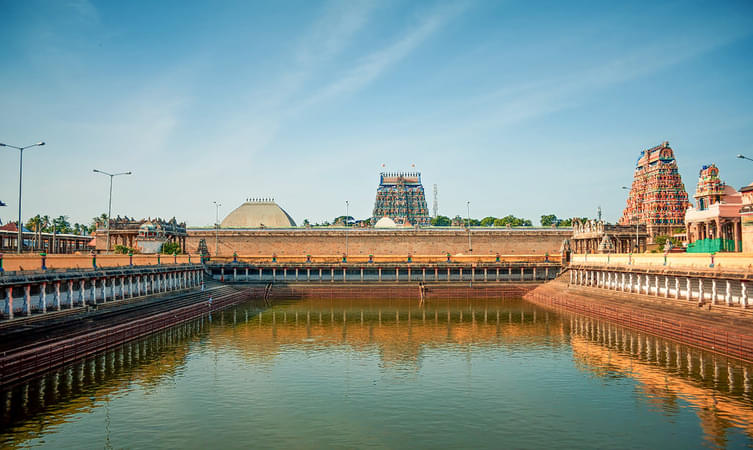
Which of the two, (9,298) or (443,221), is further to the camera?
(443,221)

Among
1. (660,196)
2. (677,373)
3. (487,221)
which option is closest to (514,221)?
(487,221)

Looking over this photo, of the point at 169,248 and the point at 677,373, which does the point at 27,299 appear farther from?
the point at 169,248

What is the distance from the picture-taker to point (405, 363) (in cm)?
3294

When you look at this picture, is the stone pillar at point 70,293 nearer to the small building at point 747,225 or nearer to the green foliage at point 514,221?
the small building at point 747,225

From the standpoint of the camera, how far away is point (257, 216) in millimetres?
124875

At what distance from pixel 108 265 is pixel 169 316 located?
20.8 feet

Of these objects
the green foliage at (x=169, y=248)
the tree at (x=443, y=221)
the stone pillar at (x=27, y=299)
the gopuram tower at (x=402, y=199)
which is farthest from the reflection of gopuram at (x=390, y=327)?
the tree at (x=443, y=221)

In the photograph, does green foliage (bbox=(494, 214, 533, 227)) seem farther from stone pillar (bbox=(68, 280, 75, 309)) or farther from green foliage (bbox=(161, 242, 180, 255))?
stone pillar (bbox=(68, 280, 75, 309))

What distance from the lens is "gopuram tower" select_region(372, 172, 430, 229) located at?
14375cm

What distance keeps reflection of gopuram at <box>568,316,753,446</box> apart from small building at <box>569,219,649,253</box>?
54.0 meters

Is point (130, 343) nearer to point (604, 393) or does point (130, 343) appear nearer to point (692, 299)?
point (604, 393)

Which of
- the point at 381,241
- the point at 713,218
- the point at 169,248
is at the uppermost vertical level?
the point at 713,218

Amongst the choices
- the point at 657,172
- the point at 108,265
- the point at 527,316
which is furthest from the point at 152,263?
the point at 657,172

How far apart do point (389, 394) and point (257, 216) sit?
10248 centimetres
